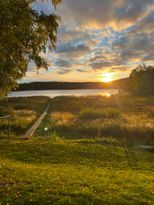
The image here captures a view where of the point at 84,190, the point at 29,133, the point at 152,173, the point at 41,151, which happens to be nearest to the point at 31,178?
the point at 84,190

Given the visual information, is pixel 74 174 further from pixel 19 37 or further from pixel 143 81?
pixel 143 81

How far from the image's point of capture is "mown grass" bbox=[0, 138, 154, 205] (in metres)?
Answer: 13.2

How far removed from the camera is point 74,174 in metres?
18.3

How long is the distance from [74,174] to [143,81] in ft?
452

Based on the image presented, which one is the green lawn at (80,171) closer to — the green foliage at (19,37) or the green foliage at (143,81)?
the green foliage at (19,37)

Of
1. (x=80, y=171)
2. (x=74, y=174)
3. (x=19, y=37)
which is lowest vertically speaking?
(x=80, y=171)

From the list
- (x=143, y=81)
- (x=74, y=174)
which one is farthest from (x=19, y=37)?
(x=143, y=81)

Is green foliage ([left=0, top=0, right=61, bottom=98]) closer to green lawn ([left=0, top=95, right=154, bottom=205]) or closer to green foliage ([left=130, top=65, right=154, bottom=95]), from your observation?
green lawn ([left=0, top=95, right=154, bottom=205])

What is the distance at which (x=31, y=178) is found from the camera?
16031 mm

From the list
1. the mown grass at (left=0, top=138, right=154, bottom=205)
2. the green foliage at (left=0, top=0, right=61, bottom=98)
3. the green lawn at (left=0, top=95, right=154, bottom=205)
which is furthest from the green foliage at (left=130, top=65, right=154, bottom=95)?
the green foliage at (left=0, top=0, right=61, bottom=98)

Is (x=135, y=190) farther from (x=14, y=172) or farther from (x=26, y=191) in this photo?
(x=14, y=172)

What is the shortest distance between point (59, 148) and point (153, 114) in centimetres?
3755

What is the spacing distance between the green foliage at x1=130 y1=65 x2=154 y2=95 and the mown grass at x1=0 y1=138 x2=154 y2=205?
12352cm

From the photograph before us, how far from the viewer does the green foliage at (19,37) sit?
51.0 feet
